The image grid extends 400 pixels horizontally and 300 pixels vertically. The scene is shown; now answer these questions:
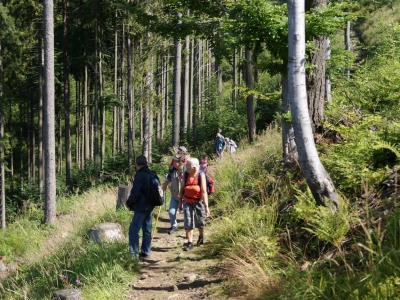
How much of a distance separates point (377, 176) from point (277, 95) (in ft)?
11.2

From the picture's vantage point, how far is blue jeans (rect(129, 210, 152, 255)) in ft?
25.8

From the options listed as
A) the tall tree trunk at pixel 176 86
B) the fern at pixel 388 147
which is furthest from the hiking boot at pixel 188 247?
the tall tree trunk at pixel 176 86

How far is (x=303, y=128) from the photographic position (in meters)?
5.88

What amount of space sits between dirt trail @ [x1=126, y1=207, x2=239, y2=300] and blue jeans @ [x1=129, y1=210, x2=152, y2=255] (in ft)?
0.77

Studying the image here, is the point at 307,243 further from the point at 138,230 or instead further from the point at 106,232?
the point at 106,232

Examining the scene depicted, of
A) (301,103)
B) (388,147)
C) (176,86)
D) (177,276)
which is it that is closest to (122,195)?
(177,276)

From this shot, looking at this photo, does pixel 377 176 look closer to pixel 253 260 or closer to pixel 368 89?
pixel 253 260

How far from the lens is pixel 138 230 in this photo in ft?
26.0

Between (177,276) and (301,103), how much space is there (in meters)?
3.06

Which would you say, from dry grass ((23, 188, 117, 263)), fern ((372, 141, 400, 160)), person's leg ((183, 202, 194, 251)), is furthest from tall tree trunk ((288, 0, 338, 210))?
dry grass ((23, 188, 117, 263))

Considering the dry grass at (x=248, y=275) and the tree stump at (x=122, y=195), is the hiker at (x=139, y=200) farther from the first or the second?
the tree stump at (x=122, y=195)

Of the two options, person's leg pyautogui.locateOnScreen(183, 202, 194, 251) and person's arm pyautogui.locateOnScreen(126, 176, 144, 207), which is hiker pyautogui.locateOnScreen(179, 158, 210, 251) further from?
person's arm pyautogui.locateOnScreen(126, 176, 144, 207)

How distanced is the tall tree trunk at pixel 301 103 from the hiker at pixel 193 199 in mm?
2505

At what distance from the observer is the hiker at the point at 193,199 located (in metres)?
8.17
